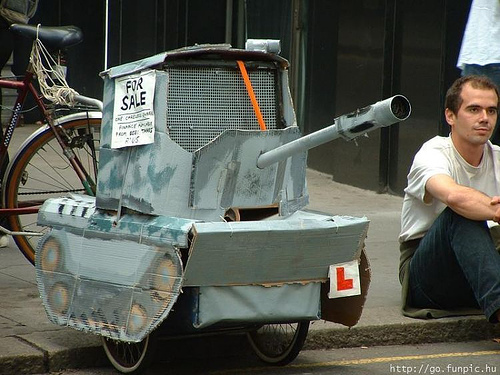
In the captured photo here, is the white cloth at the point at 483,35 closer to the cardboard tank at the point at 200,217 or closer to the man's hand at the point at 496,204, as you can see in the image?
the man's hand at the point at 496,204

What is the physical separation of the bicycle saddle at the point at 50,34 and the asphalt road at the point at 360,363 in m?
2.23

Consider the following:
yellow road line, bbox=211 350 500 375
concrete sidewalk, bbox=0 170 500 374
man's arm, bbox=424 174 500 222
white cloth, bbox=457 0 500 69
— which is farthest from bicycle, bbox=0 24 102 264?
white cloth, bbox=457 0 500 69

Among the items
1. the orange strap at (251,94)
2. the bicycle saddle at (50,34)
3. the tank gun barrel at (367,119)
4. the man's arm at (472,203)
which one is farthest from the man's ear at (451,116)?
the bicycle saddle at (50,34)

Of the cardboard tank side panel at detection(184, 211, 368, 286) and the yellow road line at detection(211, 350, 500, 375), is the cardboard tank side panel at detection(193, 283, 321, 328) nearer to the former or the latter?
the cardboard tank side panel at detection(184, 211, 368, 286)

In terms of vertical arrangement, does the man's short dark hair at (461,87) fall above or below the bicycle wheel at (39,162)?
above

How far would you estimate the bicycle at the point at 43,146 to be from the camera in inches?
246

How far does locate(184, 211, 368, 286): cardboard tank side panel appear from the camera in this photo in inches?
170

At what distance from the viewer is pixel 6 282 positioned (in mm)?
6172

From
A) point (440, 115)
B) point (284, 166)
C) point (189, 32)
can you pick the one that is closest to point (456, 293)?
point (284, 166)

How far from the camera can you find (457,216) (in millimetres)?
5199

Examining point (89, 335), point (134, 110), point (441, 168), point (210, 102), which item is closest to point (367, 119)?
point (210, 102)

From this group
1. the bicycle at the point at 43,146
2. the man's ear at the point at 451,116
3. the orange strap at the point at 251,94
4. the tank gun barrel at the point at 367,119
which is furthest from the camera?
the bicycle at the point at 43,146

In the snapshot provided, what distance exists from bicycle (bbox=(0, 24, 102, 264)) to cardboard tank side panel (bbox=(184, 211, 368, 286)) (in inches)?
74.8

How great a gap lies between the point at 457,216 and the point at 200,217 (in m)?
1.35
